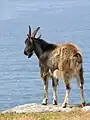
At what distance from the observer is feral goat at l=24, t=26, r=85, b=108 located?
21.7 meters

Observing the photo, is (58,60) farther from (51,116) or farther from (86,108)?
(51,116)

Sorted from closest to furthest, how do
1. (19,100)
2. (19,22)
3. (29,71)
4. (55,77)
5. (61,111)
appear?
(61,111) < (55,77) < (19,100) < (29,71) < (19,22)

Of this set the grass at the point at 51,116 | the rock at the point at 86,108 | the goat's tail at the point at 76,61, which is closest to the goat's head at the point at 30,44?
the goat's tail at the point at 76,61

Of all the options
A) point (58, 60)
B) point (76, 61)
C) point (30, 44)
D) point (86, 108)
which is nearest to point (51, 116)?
point (86, 108)

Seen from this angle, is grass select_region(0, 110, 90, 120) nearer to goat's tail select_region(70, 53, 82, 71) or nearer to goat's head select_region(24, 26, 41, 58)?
goat's tail select_region(70, 53, 82, 71)

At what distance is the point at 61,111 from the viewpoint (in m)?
20.9

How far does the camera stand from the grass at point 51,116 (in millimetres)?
18578

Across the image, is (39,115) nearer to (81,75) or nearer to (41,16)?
(81,75)

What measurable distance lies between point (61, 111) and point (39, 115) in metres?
1.49

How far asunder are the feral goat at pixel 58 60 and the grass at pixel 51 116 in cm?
186

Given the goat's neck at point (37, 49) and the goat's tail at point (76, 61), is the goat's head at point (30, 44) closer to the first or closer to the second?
the goat's neck at point (37, 49)

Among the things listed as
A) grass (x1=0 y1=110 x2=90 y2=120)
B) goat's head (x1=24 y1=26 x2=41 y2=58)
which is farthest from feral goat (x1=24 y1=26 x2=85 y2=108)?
grass (x1=0 y1=110 x2=90 y2=120)

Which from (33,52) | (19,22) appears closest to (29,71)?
(33,52)

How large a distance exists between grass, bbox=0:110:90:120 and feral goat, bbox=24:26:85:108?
1.86 meters
